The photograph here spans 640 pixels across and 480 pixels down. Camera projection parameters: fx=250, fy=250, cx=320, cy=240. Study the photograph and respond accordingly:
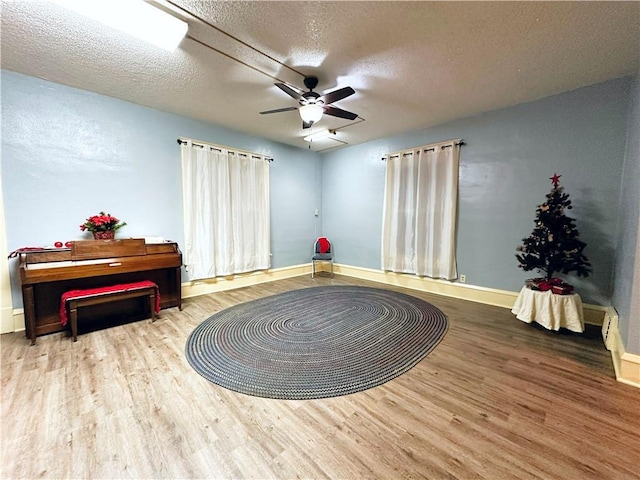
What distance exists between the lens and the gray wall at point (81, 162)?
267 cm

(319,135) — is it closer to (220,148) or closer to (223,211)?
(220,148)

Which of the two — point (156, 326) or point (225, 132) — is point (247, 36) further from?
point (156, 326)

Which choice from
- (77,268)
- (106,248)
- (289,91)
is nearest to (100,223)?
(106,248)

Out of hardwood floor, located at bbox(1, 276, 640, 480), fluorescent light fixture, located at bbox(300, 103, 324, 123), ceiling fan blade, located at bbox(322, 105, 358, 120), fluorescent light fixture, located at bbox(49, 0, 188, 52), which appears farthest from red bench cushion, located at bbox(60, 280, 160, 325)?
ceiling fan blade, located at bbox(322, 105, 358, 120)

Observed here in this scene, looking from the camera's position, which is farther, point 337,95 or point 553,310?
point 553,310

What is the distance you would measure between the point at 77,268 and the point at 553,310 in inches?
201

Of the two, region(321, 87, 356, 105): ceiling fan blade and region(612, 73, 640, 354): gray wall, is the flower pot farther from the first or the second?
region(612, 73, 640, 354): gray wall

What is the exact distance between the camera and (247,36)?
209cm

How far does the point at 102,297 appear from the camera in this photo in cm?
269

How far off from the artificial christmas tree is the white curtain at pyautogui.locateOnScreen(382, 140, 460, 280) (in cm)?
117

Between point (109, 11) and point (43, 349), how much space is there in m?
2.94

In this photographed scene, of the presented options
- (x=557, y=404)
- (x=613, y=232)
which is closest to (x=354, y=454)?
(x=557, y=404)

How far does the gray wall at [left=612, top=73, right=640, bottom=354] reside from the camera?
190cm

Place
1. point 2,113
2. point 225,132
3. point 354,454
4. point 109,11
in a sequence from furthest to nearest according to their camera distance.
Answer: point 225,132 < point 2,113 < point 109,11 < point 354,454
